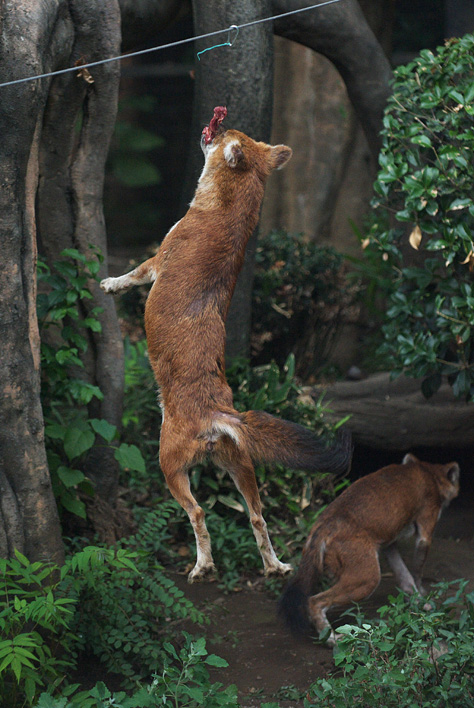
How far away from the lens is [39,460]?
4445 mm

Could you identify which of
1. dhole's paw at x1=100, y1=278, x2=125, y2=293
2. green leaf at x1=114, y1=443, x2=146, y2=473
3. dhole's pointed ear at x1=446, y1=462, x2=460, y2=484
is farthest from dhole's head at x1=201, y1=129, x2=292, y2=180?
dhole's pointed ear at x1=446, y1=462, x2=460, y2=484

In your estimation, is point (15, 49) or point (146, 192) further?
point (146, 192)

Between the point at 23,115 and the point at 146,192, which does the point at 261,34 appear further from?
the point at 146,192

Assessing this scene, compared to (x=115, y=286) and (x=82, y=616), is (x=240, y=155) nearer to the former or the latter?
(x=115, y=286)

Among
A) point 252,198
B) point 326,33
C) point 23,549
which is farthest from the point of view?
point 326,33

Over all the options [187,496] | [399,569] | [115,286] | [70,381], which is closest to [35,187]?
[70,381]

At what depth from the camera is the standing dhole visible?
119 inches

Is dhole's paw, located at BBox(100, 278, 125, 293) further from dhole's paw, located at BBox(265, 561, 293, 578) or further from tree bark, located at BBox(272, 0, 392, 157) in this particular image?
tree bark, located at BBox(272, 0, 392, 157)

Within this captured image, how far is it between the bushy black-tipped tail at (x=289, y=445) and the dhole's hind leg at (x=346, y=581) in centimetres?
235

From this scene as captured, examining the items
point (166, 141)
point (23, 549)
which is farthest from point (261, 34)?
point (166, 141)

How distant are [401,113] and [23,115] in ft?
9.51

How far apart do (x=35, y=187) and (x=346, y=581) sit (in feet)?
9.86

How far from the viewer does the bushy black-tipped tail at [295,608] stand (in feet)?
16.5

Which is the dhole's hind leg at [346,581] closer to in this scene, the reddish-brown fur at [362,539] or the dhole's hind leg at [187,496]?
A: the reddish-brown fur at [362,539]
